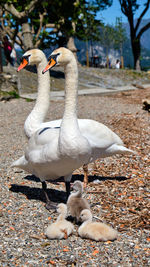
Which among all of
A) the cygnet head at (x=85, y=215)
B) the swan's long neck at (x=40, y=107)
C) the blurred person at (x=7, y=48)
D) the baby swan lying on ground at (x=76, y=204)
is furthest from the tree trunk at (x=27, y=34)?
the cygnet head at (x=85, y=215)

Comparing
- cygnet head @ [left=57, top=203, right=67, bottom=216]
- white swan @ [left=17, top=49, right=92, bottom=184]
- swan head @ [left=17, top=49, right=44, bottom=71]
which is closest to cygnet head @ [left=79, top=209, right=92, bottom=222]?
cygnet head @ [left=57, top=203, right=67, bottom=216]

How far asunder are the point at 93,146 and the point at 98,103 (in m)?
7.91

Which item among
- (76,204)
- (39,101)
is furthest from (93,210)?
(39,101)

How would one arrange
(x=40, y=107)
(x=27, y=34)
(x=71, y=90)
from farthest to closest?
(x=27, y=34), (x=40, y=107), (x=71, y=90)

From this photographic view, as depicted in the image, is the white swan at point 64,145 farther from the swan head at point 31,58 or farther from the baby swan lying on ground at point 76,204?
the swan head at point 31,58

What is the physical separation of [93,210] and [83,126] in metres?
1.12

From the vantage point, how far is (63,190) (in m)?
4.76

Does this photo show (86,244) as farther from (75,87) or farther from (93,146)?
(75,87)

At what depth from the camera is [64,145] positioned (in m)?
3.51

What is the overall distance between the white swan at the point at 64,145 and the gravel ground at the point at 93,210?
49cm

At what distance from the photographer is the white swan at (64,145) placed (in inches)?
139

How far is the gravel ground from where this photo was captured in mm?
3043

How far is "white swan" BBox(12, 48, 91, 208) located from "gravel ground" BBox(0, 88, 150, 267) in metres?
0.49

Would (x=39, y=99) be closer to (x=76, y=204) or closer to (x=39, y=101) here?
(x=39, y=101)
